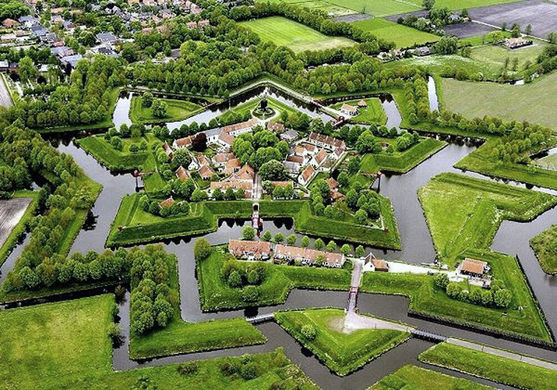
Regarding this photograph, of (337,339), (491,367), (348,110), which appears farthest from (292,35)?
(491,367)

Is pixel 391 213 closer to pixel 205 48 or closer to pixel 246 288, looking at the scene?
pixel 246 288

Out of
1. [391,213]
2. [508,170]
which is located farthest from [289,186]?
[508,170]

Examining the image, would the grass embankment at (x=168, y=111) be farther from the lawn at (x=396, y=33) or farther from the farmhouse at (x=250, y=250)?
the lawn at (x=396, y=33)

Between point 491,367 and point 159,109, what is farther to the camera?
point 159,109

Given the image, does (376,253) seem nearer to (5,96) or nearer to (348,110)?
(348,110)

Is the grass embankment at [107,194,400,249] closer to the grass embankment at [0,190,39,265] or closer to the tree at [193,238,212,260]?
the tree at [193,238,212,260]

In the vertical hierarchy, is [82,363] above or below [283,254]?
below

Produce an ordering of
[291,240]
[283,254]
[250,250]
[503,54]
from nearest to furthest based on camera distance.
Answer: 1. [283,254]
2. [250,250]
3. [291,240]
4. [503,54]

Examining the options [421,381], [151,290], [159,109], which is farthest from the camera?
[159,109]
